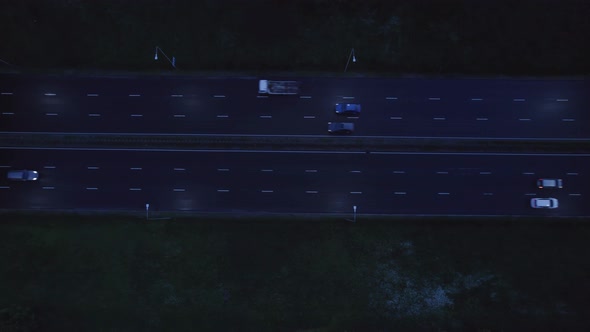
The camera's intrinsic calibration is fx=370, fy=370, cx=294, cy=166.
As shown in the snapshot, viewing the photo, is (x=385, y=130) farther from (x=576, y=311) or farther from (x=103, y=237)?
(x=103, y=237)

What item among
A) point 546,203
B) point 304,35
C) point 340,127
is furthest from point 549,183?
point 304,35

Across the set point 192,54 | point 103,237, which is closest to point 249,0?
point 192,54

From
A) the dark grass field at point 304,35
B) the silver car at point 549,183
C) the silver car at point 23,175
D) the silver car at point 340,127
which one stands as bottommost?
the silver car at point 549,183

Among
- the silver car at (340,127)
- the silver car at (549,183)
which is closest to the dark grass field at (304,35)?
the silver car at (340,127)

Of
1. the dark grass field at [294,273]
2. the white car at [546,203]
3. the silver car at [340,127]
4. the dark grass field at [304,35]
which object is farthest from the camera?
the dark grass field at [304,35]

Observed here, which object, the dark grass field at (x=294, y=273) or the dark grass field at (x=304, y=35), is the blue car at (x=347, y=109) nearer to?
the dark grass field at (x=304, y=35)

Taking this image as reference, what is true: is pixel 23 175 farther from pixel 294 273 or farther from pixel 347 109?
pixel 347 109
